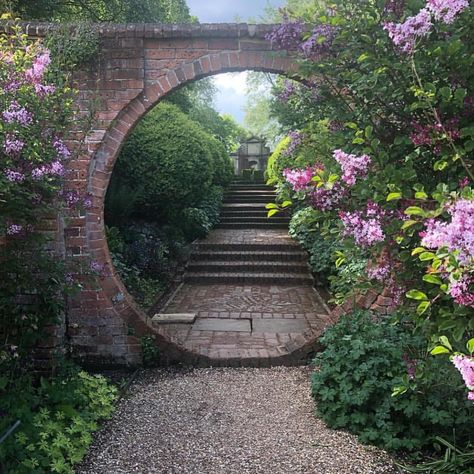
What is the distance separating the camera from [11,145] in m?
2.77

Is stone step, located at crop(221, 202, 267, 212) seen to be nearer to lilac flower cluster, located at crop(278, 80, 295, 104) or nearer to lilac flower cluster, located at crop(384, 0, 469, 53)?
lilac flower cluster, located at crop(278, 80, 295, 104)

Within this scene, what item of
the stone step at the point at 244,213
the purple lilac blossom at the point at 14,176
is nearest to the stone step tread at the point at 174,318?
the purple lilac blossom at the point at 14,176

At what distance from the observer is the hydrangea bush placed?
1928 millimetres

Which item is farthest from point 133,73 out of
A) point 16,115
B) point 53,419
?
point 53,419

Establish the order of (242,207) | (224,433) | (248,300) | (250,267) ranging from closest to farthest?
(224,433)
(248,300)
(250,267)
(242,207)

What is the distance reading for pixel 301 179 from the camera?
2.24 metres

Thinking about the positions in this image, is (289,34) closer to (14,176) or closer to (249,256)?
(14,176)

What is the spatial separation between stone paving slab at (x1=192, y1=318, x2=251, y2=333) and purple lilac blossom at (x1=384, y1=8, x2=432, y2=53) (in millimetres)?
4189

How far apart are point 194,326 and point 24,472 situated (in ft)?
11.4

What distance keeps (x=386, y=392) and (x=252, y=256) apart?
6.29 m

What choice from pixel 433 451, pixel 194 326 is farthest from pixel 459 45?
pixel 194 326

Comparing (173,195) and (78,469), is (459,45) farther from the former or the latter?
(173,195)

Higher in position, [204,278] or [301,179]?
[301,179]

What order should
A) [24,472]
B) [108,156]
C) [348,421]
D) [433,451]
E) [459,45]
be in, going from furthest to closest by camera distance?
1. [108,156]
2. [348,421]
3. [433,451]
4. [24,472]
5. [459,45]
